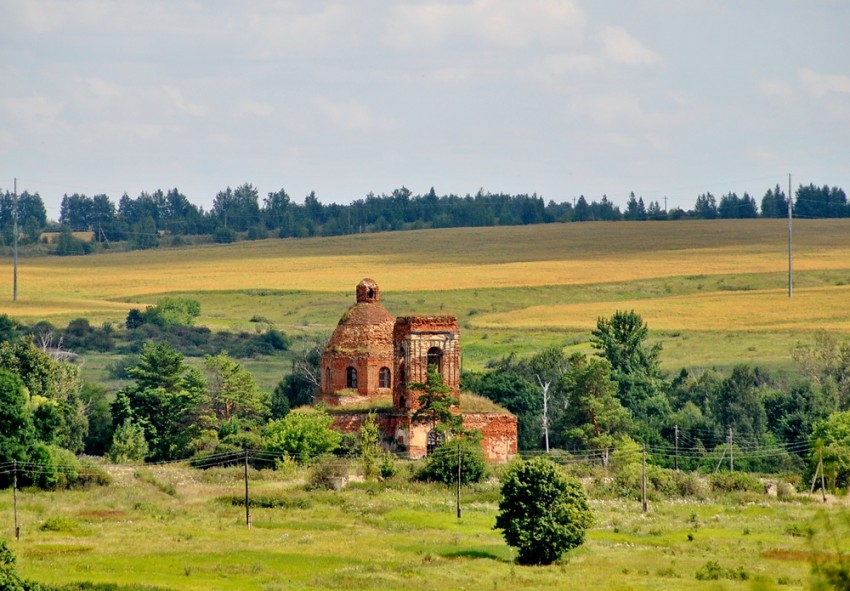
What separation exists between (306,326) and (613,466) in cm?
6167

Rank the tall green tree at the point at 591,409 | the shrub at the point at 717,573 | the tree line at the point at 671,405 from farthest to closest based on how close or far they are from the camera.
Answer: the tree line at the point at 671,405 → the tall green tree at the point at 591,409 → the shrub at the point at 717,573

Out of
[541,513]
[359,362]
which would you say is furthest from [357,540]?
[359,362]

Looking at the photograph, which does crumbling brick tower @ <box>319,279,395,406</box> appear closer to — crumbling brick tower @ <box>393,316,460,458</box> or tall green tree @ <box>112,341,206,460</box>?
crumbling brick tower @ <box>393,316,460,458</box>

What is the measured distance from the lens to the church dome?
83.7 metres

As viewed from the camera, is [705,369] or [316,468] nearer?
[316,468]

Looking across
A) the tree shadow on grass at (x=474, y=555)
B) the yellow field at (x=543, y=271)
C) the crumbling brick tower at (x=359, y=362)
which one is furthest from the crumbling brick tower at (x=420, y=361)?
the yellow field at (x=543, y=271)

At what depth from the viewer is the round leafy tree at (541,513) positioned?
61.6m

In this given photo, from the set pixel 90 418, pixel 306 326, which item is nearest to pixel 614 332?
pixel 90 418

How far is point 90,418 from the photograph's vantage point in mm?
92812

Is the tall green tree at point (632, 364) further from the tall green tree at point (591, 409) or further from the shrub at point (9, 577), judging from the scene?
the shrub at point (9, 577)

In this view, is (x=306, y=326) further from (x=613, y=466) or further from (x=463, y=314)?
(x=613, y=466)

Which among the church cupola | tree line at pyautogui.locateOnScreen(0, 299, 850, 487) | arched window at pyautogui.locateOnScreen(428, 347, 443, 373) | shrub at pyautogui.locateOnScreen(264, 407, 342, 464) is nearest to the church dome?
the church cupola

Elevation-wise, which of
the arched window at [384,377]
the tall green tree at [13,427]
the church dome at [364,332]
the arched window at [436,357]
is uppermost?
the church dome at [364,332]

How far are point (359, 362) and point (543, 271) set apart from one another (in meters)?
79.4
